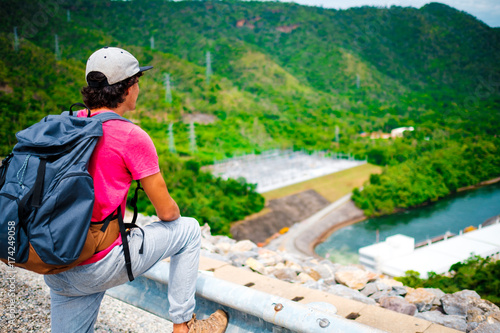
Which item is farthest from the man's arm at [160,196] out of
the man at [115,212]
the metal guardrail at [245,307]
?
the metal guardrail at [245,307]

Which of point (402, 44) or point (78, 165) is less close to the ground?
point (402, 44)

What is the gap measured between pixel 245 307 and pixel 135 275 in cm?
63

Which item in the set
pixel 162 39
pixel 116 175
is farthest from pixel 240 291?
pixel 162 39

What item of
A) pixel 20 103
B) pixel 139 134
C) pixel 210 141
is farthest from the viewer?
pixel 210 141

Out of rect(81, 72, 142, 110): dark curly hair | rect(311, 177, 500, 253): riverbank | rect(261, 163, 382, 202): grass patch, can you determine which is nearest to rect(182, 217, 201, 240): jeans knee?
rect(81, 72, 142, 110): dark curly hair

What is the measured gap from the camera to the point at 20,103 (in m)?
29.8

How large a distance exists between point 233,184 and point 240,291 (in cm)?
2917

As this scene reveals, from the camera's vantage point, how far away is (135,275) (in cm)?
193

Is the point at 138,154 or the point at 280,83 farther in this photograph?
the point at 280,83

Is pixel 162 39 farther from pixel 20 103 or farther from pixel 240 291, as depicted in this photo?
pixel 240 291

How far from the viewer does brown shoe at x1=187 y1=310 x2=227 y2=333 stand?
2.14m

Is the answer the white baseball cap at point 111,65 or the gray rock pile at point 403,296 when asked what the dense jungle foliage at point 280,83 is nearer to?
the gray rock pile at point 403,296

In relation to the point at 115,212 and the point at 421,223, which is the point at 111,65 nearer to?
the point at 115,212

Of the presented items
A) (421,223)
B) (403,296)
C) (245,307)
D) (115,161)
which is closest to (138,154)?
(115,161)
